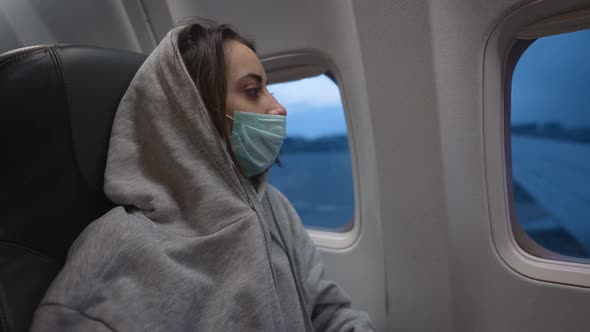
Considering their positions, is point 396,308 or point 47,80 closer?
point 47,80

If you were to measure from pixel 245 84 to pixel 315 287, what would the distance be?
2.78ft

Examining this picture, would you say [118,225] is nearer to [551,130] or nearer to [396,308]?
[396,308]

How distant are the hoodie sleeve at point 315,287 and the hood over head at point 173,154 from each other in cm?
39

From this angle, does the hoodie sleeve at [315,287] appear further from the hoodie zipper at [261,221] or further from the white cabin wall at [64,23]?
the white cabin wall at [64,23]

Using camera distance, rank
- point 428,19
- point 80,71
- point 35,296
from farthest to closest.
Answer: point 428,19, point 80,71, point 35,296

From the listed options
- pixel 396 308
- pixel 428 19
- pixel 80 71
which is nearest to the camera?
pixel 80 71

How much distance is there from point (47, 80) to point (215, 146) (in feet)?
1.43

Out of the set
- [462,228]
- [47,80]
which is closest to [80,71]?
[47,80]

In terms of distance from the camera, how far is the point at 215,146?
3.17 ft

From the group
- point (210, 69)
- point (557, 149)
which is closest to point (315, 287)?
point (210, 69)

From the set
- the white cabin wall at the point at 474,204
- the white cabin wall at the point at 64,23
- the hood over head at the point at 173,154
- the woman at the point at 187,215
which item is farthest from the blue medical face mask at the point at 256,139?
the white cabin wall at the point at 64,23

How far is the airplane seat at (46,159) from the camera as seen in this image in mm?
750

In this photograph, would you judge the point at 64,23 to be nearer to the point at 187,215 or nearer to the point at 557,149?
the point at 187,215

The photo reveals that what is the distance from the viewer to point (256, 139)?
1114 millimetres
